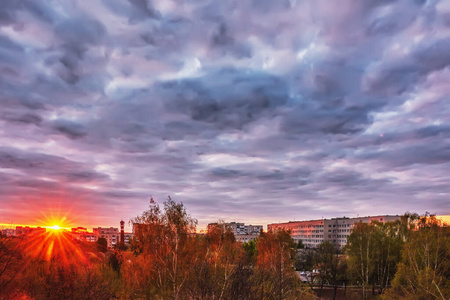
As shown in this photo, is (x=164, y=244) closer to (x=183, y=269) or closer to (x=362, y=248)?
(x=183, y=269)

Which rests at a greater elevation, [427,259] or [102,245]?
[427,259]

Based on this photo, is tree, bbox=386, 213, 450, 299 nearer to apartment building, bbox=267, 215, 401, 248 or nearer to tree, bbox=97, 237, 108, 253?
tree, bbox=97, 237, 108, 253

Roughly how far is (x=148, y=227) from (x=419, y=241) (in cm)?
4018

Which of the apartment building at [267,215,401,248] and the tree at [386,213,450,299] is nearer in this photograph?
the tree at [386,213,450,299]

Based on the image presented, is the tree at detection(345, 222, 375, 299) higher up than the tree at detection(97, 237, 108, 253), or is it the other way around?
the tree at detection(345, 222, 375, 299)

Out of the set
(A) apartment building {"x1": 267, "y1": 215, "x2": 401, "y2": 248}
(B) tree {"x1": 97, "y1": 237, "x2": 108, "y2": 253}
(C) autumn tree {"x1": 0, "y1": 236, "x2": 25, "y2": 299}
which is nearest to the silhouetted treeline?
(C) autumn tree {"x1": 0, "y1": 236, "x2": 25, "y2": 299}

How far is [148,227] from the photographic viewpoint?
36031 mm

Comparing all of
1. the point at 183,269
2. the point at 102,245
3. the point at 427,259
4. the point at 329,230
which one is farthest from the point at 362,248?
the point at 329,230

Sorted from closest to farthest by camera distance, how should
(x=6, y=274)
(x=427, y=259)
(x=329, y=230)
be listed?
(x=6, y=274), (x=427, y=259), (x=329, y=230)

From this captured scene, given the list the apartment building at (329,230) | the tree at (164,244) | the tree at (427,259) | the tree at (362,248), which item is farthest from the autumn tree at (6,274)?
the apartment building at (329,230)

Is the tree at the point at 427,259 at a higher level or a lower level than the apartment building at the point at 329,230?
higher

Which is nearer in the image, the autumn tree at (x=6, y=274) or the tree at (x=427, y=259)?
the autumn tree at (x=6, y=274)

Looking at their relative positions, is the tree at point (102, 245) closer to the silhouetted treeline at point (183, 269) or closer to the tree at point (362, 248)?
the silhouetted treeline at point (183, 269)

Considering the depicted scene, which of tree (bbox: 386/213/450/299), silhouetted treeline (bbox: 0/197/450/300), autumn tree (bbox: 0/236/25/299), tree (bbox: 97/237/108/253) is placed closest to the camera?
silhouetted treeline (bbox: 0/197/450/300)
